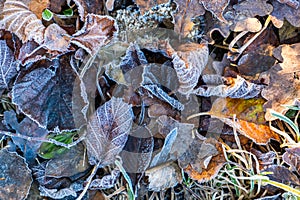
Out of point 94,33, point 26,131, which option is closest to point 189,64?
point 94,33

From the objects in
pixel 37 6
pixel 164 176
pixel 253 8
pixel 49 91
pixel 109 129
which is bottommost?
pixel 164 176

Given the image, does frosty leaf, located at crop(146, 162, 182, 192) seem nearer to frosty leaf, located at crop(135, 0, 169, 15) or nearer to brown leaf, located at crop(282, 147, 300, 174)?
brown leaf, located at crop(282, 147, 300, 174)

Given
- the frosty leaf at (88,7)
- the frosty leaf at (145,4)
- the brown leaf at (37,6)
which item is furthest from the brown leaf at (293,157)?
the brown leaf at (37,6)

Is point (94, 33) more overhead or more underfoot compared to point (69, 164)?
more overhead

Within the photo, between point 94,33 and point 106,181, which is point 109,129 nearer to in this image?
point 106,181

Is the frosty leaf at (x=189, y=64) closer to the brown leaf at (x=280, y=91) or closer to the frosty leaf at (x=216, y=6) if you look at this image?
the frosty leaf at (x=216, y=6)

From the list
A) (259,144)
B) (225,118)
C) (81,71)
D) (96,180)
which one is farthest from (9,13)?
(259,144)
